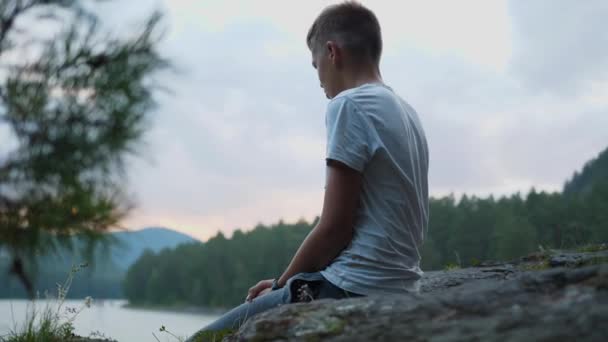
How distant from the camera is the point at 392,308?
1.39 meters


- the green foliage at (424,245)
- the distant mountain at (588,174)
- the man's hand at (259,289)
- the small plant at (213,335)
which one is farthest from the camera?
the distant mountain at (588,174)

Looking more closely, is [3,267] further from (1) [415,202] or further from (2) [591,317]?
(2) [591,317]

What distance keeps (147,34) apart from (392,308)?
4.92ft

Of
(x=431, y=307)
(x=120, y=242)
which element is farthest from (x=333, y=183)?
(x=120, y=242)

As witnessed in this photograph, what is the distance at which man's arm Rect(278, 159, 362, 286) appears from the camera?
66.0 inches

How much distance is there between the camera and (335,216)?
66.1 inches

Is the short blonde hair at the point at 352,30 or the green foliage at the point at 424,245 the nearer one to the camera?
the short blonde hair at the point at 352,30

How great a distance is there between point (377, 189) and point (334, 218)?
0.53ft

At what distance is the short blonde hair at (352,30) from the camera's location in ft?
6.08

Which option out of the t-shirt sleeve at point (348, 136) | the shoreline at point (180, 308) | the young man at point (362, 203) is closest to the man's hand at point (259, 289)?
the young man at point (362, 203)

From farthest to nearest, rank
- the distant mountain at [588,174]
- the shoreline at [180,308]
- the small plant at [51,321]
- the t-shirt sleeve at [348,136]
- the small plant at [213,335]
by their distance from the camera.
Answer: the distant mountain at [588,174], the shoreline at [180,308], the small plant at [51,321], the small plant at [213,335], the t-shirt sleeve at [348,136]

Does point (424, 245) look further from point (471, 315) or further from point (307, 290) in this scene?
point (471, 315)

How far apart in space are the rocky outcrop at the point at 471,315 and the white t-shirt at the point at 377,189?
207 millimetres

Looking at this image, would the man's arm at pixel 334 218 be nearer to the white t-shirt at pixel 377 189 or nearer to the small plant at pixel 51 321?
the white t-shirt at pixel 377 189
